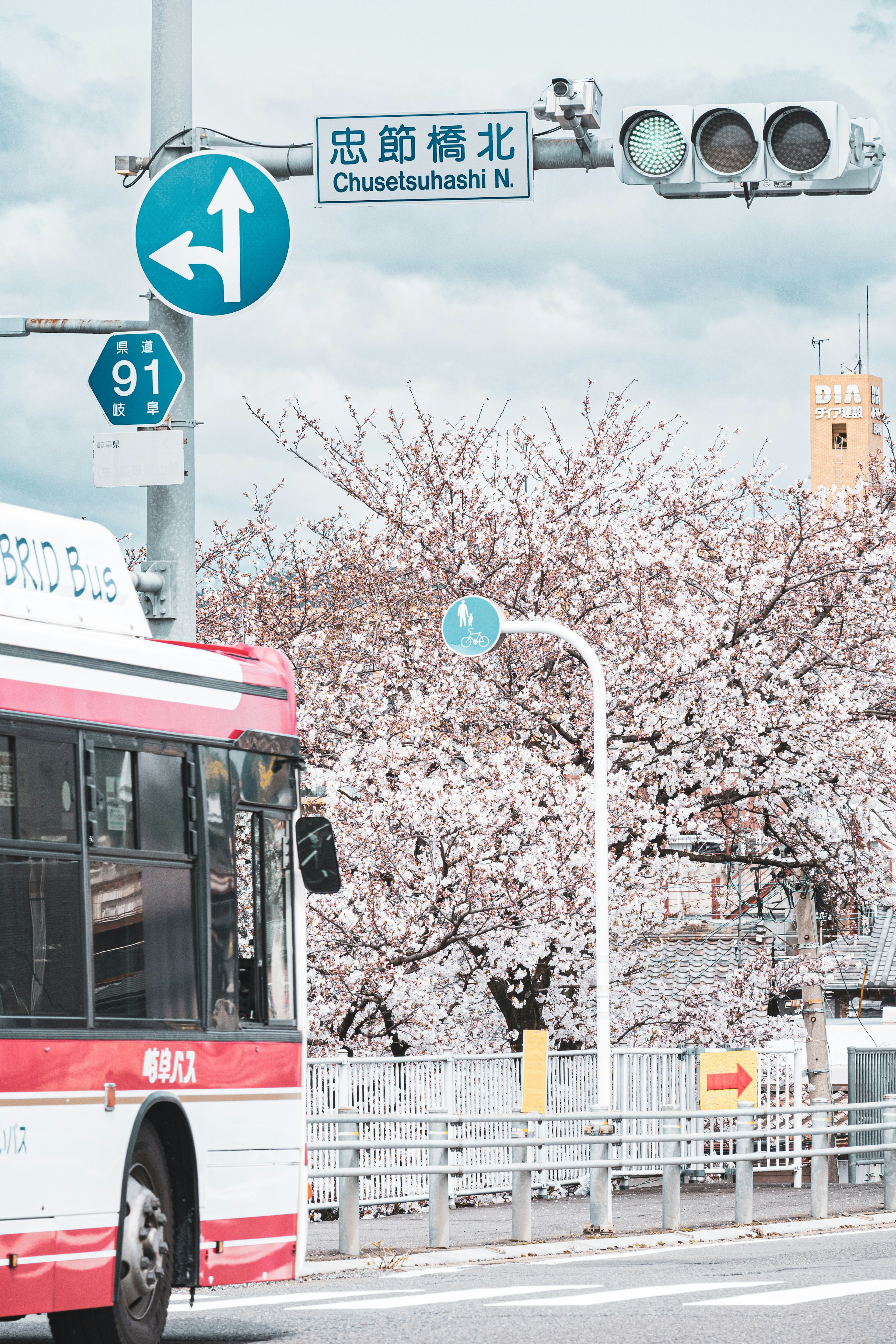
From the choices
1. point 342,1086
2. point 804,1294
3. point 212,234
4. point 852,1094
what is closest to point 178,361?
point 212,234

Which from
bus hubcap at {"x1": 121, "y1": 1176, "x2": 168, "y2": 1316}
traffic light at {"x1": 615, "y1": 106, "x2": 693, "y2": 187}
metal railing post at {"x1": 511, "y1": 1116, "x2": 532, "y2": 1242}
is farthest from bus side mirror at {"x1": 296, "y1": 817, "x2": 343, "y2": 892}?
metal railing post at {"x1": 511, "y1": 1116, "x2": 532, "y2": 1242}

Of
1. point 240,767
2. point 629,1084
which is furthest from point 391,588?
point 240,767

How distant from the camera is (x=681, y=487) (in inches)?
1084

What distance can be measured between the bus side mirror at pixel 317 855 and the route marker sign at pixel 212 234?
2714mm

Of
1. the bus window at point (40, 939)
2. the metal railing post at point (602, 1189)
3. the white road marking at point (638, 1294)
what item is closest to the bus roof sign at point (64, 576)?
the bus window at point (40, 939)

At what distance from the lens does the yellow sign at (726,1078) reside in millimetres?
17328

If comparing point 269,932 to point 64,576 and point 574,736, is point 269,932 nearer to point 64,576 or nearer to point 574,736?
point 64,576

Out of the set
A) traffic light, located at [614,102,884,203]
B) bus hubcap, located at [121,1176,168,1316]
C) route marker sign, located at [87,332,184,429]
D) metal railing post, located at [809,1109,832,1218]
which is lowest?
metal railing post, located at [809,1109,832,1218]

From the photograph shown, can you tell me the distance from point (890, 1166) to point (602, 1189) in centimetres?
367

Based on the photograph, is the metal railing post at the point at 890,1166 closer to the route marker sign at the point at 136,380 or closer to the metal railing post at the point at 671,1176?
the metal railing post at the point at 671,1176

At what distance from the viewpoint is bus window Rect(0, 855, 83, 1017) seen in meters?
7.52

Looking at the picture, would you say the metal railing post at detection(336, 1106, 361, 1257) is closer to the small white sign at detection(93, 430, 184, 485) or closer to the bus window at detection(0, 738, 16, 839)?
the small white sign at detection(93, 430, 184, 485)

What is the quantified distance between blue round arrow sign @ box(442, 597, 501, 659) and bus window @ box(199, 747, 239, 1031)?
8886 millimetres

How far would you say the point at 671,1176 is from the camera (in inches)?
651
